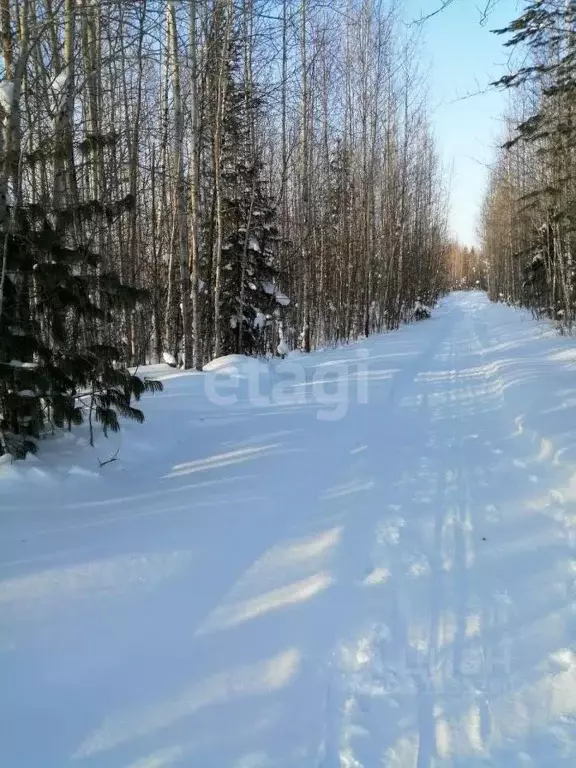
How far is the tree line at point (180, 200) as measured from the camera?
4.37 meters

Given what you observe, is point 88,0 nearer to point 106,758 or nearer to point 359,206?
point 106,758

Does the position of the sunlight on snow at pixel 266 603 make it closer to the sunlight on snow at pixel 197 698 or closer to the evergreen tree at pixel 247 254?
the sunlight on snow at pixel 197 698

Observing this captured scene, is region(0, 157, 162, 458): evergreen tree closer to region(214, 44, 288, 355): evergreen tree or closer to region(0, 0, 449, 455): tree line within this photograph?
region(0, 0, 449, 455): tree line

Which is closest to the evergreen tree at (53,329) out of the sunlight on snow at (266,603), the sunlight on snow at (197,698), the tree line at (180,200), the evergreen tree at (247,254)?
the tree line at (180,200)

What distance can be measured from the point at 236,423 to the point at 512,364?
22.8 ft

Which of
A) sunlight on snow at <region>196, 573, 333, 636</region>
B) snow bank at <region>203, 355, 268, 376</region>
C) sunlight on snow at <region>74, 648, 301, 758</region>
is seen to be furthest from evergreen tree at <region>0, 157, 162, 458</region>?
snow bank at <region>203, 355, 268, 376</region>

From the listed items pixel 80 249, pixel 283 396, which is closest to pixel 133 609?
pixel 80 249

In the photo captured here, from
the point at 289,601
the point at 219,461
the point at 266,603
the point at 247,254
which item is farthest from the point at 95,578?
the point at 247,254

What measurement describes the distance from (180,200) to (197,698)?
9483 mm

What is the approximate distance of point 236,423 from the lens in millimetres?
6832
